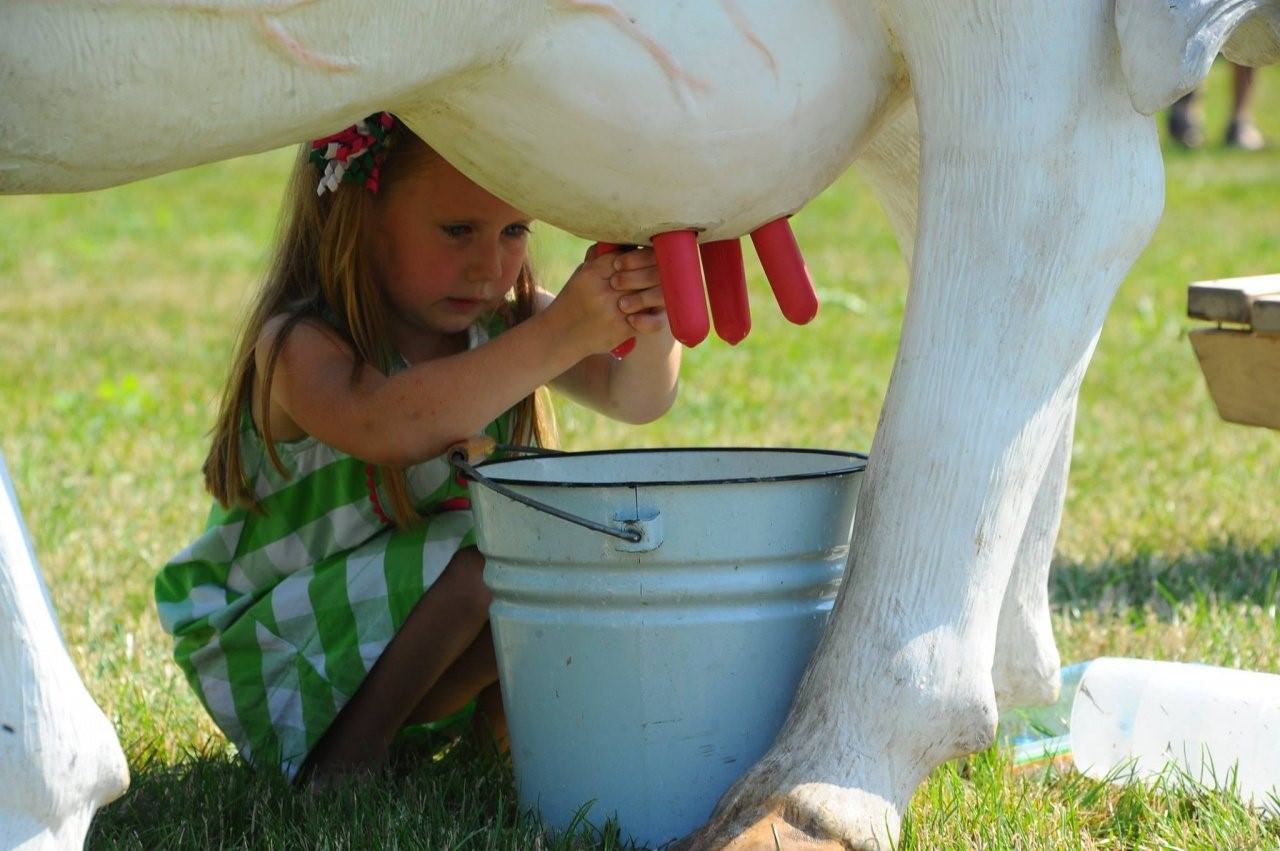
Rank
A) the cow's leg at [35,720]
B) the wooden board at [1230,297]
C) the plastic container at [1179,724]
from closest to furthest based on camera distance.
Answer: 1. the cow's leg at [35,720]
2. the plastic container at [1179,724]
3. the wooden board at [1230,297]

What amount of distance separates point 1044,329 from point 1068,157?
0.44 ft

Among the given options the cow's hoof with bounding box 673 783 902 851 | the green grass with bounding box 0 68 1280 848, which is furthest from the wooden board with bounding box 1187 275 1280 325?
the cow's hoof with bounding box 673 783 902 851

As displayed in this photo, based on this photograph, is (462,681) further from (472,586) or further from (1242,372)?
(1242,372)

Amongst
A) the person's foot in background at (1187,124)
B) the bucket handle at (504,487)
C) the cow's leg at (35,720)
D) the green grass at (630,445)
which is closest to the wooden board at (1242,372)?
the green grass at (630,445)

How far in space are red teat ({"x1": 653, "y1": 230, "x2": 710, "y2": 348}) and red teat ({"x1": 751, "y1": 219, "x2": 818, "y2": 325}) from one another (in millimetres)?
75

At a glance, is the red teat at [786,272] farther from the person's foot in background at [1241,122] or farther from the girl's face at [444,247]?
the person's foot in background at [1241,122]

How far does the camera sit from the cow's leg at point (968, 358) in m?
1.28

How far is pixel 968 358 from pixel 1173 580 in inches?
53.1

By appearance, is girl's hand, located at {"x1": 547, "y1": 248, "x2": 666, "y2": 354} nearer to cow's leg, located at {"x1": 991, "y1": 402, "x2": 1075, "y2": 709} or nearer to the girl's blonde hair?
the girl's blonde hair

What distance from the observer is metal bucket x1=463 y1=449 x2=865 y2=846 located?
1.42 metres

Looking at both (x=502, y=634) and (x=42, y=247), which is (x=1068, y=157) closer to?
(x=502, y=634)

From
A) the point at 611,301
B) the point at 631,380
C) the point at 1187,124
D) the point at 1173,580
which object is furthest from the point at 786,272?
the point at 1187,124

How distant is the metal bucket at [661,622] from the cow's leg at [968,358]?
0.13m

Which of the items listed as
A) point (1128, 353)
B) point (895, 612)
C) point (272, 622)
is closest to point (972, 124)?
point (895, 612)
